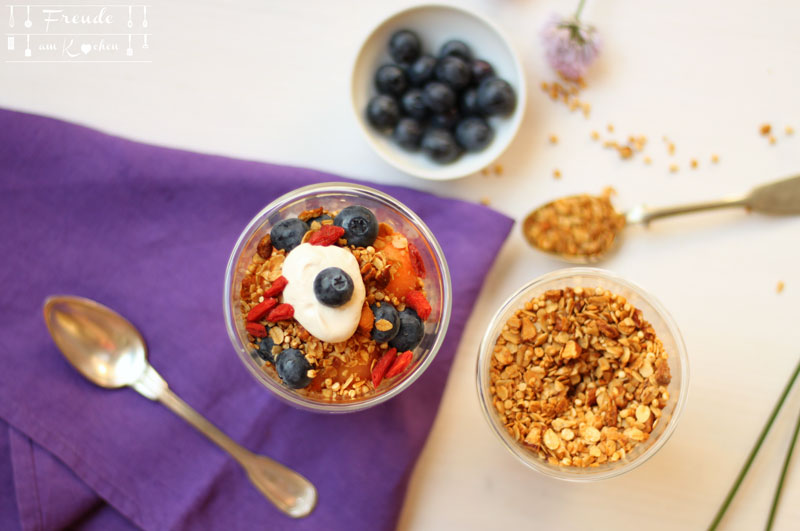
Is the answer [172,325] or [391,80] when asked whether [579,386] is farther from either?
[172,325]

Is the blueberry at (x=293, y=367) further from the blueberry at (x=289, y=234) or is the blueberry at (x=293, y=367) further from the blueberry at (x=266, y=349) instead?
the blueberry at (x=289, y=234)

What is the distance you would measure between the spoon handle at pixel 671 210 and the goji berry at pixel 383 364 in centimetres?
72

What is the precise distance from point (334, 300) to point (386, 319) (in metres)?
0.13

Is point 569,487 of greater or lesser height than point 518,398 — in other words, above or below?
below

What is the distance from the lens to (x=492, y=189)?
151 cm

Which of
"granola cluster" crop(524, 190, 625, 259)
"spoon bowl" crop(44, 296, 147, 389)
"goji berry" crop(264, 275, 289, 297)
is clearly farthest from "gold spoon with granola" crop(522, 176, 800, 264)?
"spoon bowl" crop(44, 296, 147, 389)

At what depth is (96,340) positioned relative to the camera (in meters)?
1.36

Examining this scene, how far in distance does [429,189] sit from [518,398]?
21.9 inches

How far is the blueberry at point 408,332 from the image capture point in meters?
1.13

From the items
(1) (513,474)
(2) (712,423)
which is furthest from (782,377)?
(1) (513,474)

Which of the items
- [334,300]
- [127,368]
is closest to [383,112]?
[334,300]

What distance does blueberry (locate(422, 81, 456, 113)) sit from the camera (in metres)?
1.40

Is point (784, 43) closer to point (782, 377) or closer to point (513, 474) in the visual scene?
point (782, 377)

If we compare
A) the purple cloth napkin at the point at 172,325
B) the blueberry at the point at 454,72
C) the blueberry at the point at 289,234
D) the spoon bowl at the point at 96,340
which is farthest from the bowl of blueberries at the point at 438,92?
the spoon bowl at the point at 96,340
